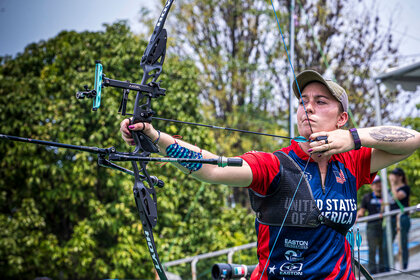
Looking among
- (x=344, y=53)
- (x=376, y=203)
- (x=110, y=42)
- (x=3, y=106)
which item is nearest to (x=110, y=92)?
(x=110, y=42)

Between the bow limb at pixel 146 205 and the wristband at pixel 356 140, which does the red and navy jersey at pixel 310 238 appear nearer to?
the wristband at pixel 356 140

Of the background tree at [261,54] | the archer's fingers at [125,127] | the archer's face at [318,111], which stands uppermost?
the background tree at [261,54]

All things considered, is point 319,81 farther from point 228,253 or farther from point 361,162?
point 228,253

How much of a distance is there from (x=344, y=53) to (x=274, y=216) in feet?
33.6

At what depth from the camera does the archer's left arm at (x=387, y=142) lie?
6.28ft

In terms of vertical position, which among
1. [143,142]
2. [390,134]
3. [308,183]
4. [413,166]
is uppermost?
[413,166]

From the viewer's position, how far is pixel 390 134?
1.97m

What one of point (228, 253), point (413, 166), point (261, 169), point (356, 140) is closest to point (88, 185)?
point (228, 253)

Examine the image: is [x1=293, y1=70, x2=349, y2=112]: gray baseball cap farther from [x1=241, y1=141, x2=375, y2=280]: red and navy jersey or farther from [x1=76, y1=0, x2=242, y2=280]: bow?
[x1=76, y1=0, x2=242, y2=280]: bow

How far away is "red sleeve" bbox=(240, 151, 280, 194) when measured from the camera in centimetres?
177

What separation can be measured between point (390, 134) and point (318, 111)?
32cm

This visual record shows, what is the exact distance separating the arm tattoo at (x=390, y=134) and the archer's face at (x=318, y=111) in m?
0.17

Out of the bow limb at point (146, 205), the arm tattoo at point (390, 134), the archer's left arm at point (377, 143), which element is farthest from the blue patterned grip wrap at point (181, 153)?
the arm tattoo at point (390, 134)

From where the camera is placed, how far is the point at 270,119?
418 inches
